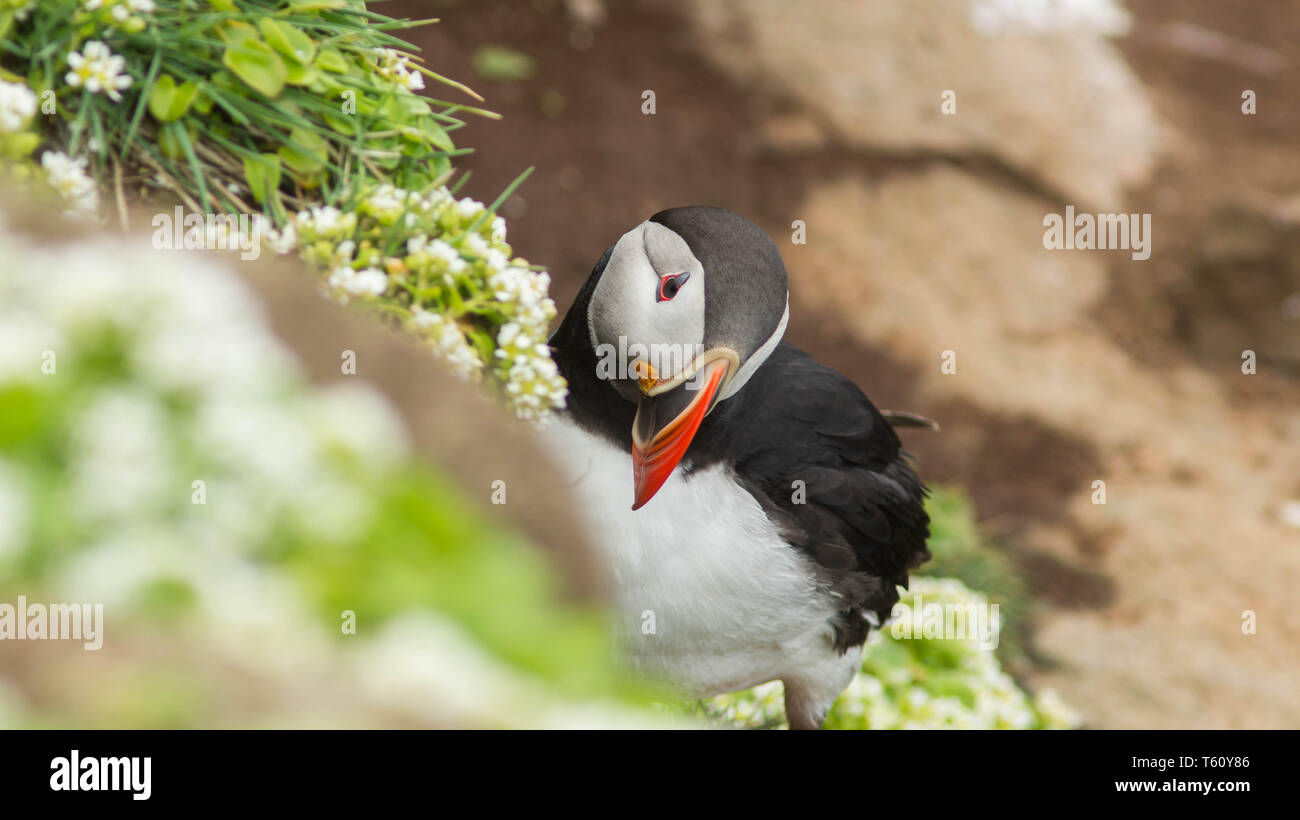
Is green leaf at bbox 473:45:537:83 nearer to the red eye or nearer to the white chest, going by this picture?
the white chest

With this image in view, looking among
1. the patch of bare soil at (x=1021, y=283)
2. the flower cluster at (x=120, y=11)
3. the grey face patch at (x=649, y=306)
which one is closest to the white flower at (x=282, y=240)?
the flower cluster at (x=120, y=11)

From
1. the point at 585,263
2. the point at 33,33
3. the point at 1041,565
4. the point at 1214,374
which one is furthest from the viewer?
the point at 1214,374

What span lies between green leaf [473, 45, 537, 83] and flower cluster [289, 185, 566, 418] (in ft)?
18.2

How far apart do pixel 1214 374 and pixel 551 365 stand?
7.06 metres

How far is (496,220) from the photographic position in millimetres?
1909

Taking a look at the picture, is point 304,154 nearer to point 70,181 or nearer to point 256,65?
point 256,65

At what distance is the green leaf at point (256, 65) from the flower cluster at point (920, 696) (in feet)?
8.23

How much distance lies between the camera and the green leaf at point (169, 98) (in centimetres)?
164

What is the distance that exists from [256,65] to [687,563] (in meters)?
1.38

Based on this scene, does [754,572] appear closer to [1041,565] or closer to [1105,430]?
[1041,565]

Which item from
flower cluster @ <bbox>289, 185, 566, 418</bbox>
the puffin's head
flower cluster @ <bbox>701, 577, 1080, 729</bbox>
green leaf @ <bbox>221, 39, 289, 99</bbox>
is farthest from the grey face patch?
flower cluster @ <bbox>701, 577, 1080, 729</bbox>

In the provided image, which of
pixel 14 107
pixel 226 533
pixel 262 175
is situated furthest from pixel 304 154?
pixel 226 533

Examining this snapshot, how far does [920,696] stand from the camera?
12.3 feet
